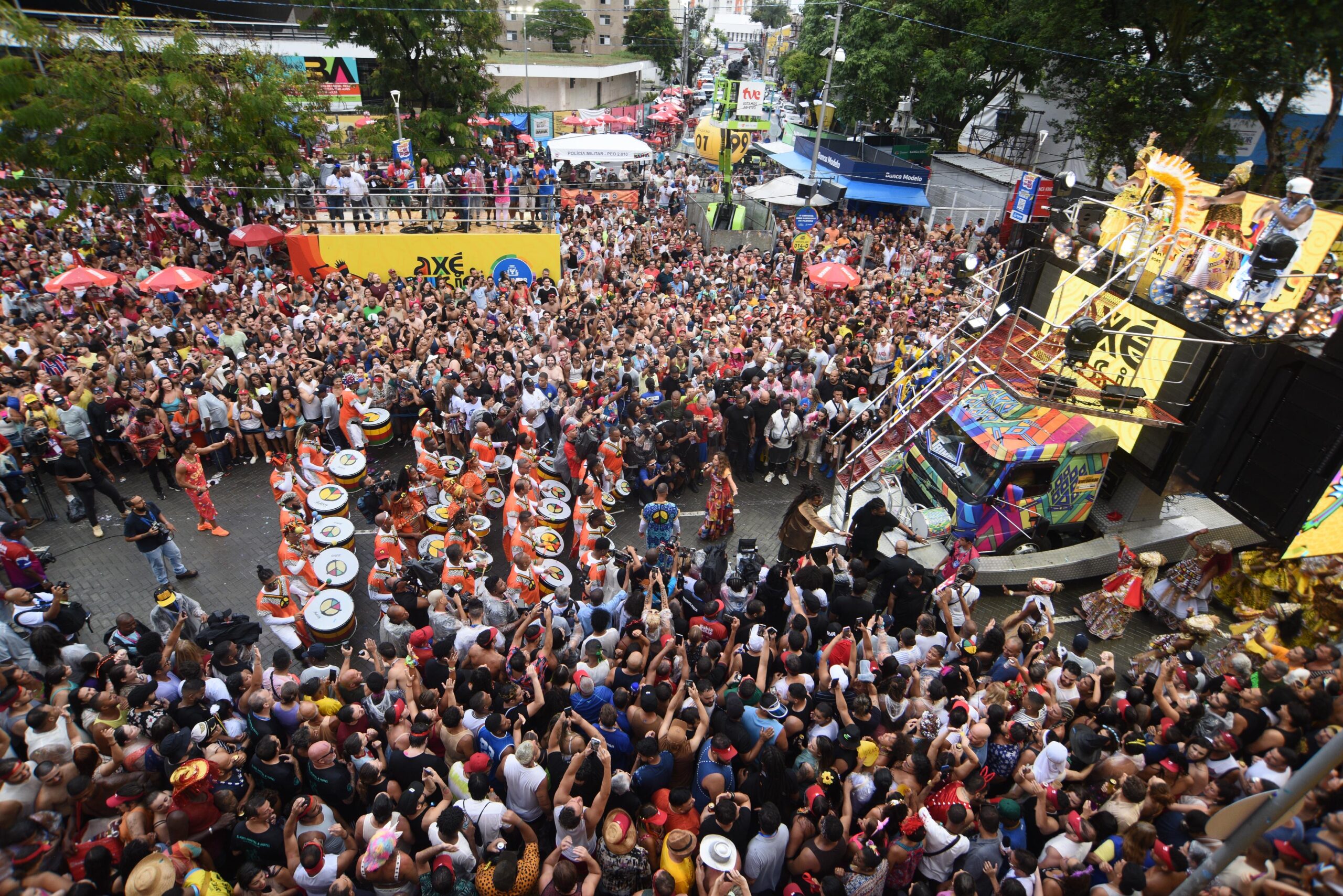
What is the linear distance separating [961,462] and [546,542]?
581 cm

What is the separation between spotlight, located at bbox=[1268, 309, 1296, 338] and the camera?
7844 mm

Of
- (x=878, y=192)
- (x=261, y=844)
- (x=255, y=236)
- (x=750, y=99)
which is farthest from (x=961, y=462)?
(x=750, y=99)

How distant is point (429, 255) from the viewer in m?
18.3

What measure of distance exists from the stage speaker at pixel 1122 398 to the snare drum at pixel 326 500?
10.1 m

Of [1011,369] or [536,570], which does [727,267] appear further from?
[536,570]

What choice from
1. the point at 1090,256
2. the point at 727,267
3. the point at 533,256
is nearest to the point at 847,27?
the point at 727,267

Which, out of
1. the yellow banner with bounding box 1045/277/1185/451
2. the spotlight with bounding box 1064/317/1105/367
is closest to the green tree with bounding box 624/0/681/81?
the yellow banner with bounding box 1045/277/1185/451

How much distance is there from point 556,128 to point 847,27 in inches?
741

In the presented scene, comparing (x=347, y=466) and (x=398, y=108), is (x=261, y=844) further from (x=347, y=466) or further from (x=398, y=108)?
(x=398, y=108)

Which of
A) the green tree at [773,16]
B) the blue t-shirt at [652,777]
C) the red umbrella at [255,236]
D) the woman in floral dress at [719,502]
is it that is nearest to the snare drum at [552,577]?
the woman in floral dress at [719,502]

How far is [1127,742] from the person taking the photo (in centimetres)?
589

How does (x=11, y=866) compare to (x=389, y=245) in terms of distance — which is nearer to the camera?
(x=11, y=866)

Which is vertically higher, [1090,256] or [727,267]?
[1090,256]

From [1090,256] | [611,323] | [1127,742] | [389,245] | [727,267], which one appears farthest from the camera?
[727,267]
